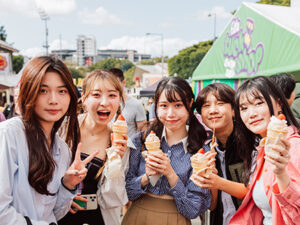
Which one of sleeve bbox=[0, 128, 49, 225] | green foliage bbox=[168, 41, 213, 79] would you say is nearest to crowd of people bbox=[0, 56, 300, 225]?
sleeve bbox=[0, 128, 49, 225]

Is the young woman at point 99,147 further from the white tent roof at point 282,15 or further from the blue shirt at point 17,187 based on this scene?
the white tent roof at point 282,15

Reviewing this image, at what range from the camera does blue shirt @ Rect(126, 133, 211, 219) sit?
89.8 inches

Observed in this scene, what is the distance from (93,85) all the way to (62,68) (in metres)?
0.70

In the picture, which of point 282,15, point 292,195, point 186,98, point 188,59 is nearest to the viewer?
point 292,195

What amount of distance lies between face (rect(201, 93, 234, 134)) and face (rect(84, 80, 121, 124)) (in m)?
1.08

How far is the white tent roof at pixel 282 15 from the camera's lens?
6.02 metres

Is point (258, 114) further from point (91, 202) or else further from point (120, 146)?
point (91, 202)

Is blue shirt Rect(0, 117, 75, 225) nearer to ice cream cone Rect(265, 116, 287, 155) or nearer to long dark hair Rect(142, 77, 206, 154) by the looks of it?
long dark hair Rect(142, 77, 206, 154)

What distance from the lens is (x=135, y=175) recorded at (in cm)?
261

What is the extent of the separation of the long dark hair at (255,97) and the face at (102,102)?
1257mm

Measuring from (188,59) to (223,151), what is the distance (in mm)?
54288

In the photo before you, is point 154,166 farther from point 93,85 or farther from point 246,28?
point 246,28

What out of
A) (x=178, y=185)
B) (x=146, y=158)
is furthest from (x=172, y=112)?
(x=178, y=185)

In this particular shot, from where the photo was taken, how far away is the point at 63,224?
2389 mm
